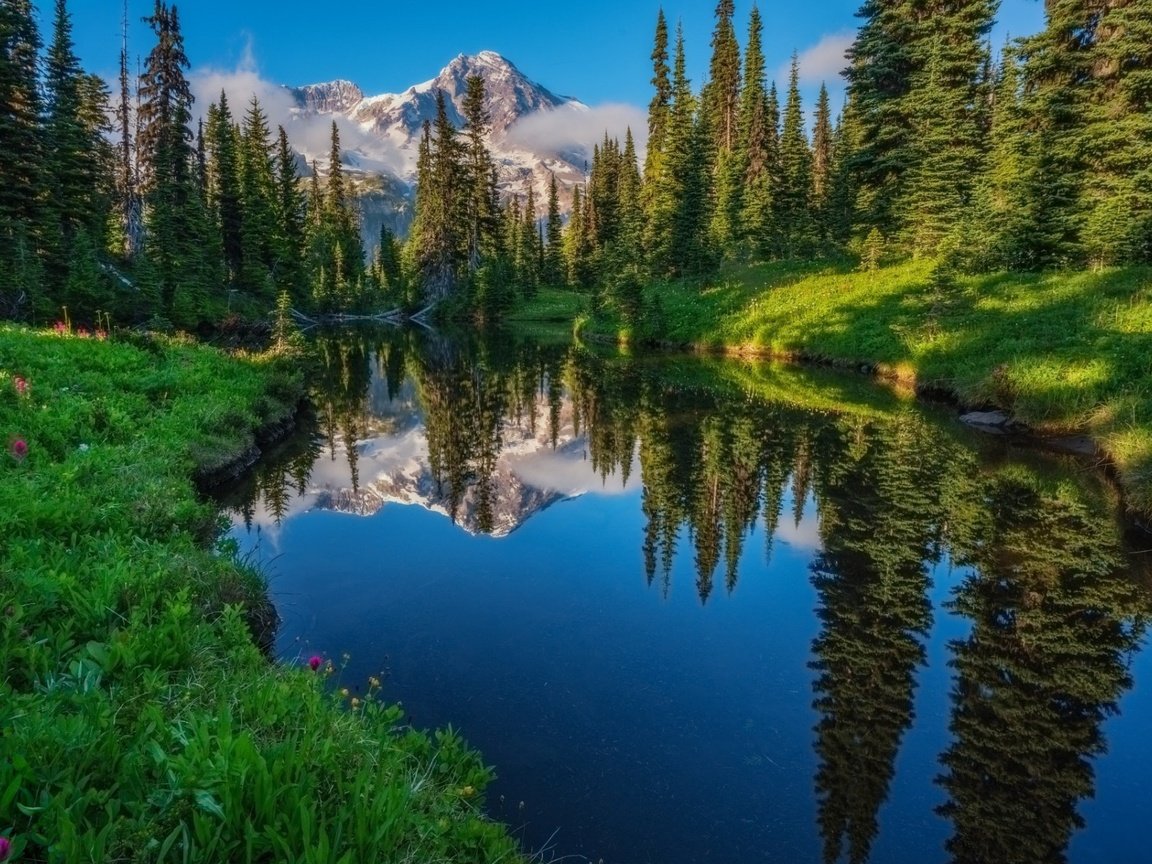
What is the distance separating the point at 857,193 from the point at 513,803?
4257 centimetres

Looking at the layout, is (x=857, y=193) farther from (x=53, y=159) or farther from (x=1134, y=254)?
(x=53, y=159)

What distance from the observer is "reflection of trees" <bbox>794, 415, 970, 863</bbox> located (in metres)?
5.20

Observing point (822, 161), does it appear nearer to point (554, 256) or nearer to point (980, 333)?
point (554, 256)

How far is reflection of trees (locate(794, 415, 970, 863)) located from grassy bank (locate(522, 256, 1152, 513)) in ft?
9.32

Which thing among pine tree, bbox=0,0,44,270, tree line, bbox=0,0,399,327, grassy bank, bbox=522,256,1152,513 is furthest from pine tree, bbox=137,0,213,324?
Answer: grassy bank, bbox=522,256,1152,513

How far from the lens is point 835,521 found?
35.3 feet

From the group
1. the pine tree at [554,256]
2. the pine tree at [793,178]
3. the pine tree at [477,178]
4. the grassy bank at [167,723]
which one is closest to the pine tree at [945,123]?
the pine tree at [793,178]

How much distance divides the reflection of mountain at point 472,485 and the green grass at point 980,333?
1001 centimetres

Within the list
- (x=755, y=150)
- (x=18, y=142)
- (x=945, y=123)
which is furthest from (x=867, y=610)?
(x=755, y=150)

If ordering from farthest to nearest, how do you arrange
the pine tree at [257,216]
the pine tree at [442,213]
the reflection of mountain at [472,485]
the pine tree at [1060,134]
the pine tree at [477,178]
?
the pine tree at [477,178] → the pine tree at [442,213] → the pine tree at [257,216] → the pine tree at [1060,134] → the reflection of mountain at [472,485]

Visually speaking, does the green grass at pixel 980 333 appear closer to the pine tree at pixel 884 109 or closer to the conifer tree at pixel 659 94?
the pine tree at pixel 884 109

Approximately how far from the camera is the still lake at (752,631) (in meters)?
4.92

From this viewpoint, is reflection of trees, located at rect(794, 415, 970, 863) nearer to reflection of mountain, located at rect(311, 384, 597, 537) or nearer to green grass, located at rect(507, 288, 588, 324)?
reflection of mountain, located at rect(311, 384, 597, 537)

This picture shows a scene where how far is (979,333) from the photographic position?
20.6 meters
